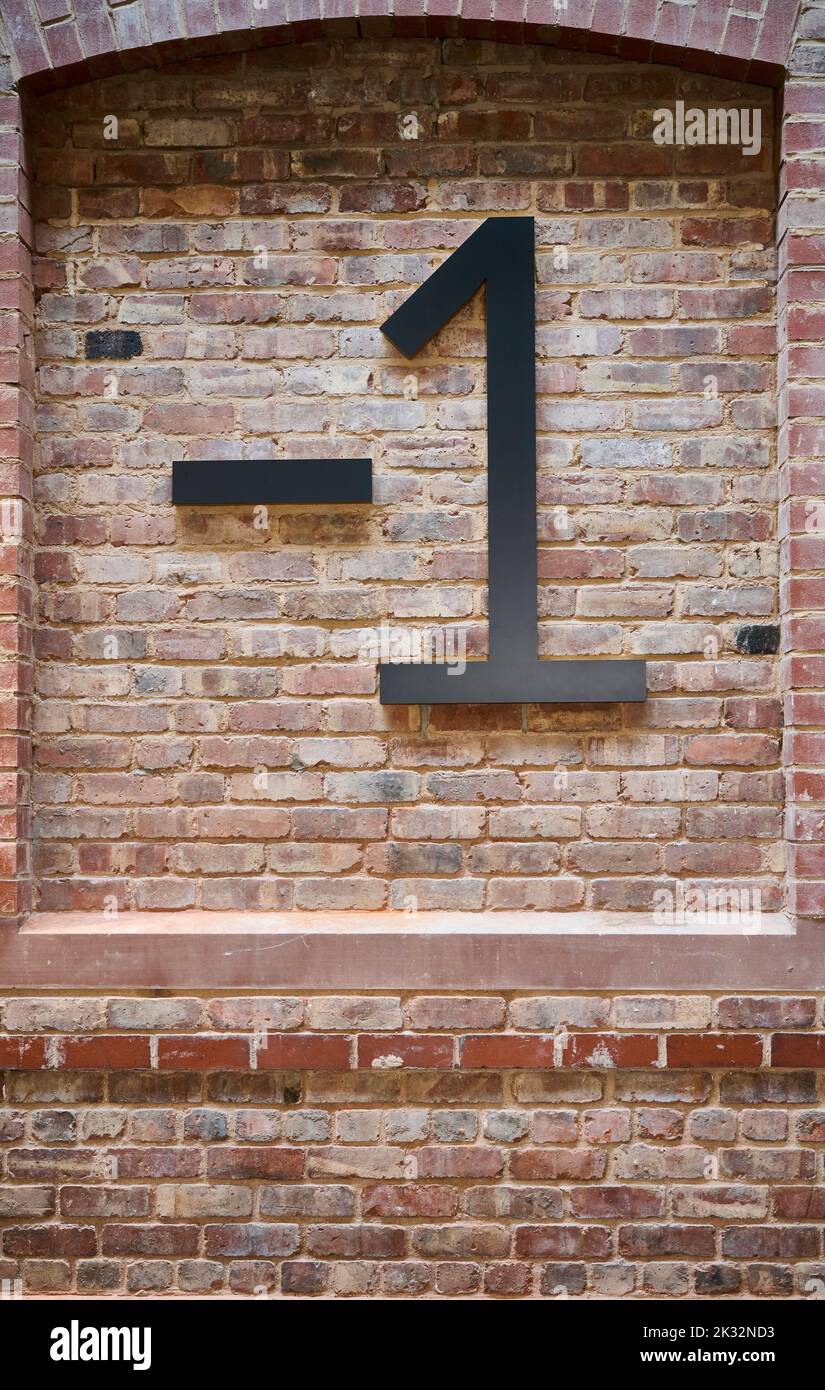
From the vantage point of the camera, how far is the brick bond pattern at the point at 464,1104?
1960 mm

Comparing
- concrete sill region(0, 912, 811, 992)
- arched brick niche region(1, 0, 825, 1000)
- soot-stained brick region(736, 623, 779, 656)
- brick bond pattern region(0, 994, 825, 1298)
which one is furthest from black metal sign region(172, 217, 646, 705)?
brick bond pattern region(0, 994, 825, 1298)

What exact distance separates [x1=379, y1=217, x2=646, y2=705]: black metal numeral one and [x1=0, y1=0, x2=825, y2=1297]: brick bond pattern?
42 cm

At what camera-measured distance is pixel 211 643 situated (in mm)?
2084

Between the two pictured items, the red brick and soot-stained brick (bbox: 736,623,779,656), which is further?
soot-stained brick (bbox: 736,623,779,656)

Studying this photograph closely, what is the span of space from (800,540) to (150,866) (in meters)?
1.54

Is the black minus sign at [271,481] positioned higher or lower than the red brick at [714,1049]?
higher

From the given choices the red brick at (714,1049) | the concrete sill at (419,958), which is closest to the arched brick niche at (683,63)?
the concrete sill at (419,958)

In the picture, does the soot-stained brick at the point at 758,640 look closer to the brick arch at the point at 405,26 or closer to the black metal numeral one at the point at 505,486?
the black metal numeral one at the point at 505,486

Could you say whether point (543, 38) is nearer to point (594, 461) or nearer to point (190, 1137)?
point (594, 461)

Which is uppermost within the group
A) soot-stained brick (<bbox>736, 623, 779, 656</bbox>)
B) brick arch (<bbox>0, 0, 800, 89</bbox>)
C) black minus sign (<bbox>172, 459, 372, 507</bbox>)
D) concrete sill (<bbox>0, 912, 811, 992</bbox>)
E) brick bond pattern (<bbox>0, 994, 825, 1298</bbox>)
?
brick arch (<bbox>0, 0, 800, 89</bbox>)

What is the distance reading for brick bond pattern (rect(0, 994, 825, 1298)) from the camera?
1958mm

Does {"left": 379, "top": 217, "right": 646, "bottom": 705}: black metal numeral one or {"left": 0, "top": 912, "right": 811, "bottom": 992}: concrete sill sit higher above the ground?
{"left": 379, "top": 217, "right": 646, "bottom": 705}: black metal numeral one

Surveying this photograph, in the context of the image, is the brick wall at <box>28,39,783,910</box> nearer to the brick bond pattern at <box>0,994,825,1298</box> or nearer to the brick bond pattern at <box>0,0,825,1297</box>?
the brick bond pattern at <box>0,0,825,1297</box>

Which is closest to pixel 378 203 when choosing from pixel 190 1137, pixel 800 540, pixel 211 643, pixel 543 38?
pixel 543 38
